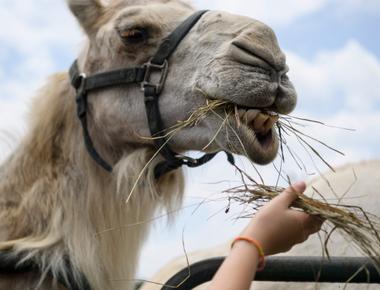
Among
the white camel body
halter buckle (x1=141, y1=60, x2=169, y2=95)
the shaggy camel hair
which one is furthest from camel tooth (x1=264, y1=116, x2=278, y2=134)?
halter buckle (x1=141, y1=60, x2=169, y2=95)

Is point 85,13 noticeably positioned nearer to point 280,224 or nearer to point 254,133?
point 254,133

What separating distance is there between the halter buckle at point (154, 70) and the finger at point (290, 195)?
75.9 inches

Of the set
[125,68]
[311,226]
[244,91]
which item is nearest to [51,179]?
[125,68]

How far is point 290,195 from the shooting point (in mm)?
1706

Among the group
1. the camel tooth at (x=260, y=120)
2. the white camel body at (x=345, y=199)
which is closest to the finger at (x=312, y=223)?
the white camel body at (x=345, y=199)

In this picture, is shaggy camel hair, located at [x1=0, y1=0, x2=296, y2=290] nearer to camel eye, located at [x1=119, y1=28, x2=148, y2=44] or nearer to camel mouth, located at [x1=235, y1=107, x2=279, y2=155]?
camel eye, located at [x1=119, y1=28, x2=148, y2=44]

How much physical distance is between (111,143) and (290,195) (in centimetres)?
225

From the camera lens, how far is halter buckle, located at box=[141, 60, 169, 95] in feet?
11.6

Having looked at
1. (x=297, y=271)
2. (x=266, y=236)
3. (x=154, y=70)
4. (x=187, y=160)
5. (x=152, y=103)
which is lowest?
(x=187, y=160)

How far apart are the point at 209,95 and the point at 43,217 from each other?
1255mm

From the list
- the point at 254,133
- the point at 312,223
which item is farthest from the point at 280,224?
the point at 254,133

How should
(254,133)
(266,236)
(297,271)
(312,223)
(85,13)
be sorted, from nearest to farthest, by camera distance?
(266,236), (312,223), (297,271), (254,133), (85,13)

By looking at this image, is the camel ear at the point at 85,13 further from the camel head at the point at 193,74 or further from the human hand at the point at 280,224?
the human hand at the point at 280,224

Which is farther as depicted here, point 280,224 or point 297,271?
point 297,271
